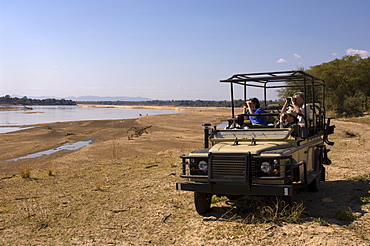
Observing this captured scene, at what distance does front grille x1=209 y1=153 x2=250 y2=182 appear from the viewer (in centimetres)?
596

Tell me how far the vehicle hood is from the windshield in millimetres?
217

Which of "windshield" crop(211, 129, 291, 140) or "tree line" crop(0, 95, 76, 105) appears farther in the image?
"tree line" crop(0, 95, 76, 105)

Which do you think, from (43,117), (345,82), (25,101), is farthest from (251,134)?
(25,101)

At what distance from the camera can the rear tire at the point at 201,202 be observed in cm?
671

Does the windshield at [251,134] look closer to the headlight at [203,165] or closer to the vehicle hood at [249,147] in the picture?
the vehicle hood at [249,147]

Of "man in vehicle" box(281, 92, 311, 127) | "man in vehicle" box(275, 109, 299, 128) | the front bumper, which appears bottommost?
the front bumper

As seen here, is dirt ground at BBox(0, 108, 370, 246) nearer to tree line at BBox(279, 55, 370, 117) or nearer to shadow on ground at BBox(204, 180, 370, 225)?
shadow on ground at BBox(204, 180, 370, 225)

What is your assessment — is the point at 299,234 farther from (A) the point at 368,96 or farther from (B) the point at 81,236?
(A) the point at 368,96

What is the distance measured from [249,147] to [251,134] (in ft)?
3.29

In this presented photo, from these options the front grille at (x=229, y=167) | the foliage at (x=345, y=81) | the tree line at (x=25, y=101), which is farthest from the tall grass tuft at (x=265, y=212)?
the tree line at (x=25, y=101)

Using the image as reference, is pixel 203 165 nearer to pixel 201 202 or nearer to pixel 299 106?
pixel 201 202

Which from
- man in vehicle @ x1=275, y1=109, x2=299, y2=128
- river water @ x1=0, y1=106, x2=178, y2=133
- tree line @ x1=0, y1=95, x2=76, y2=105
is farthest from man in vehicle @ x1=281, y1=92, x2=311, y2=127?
tree line @ x1=0, y1=95, x2=76, y2=105

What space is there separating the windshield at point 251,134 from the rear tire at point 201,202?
50.0 inches

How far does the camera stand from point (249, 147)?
6445 mm
